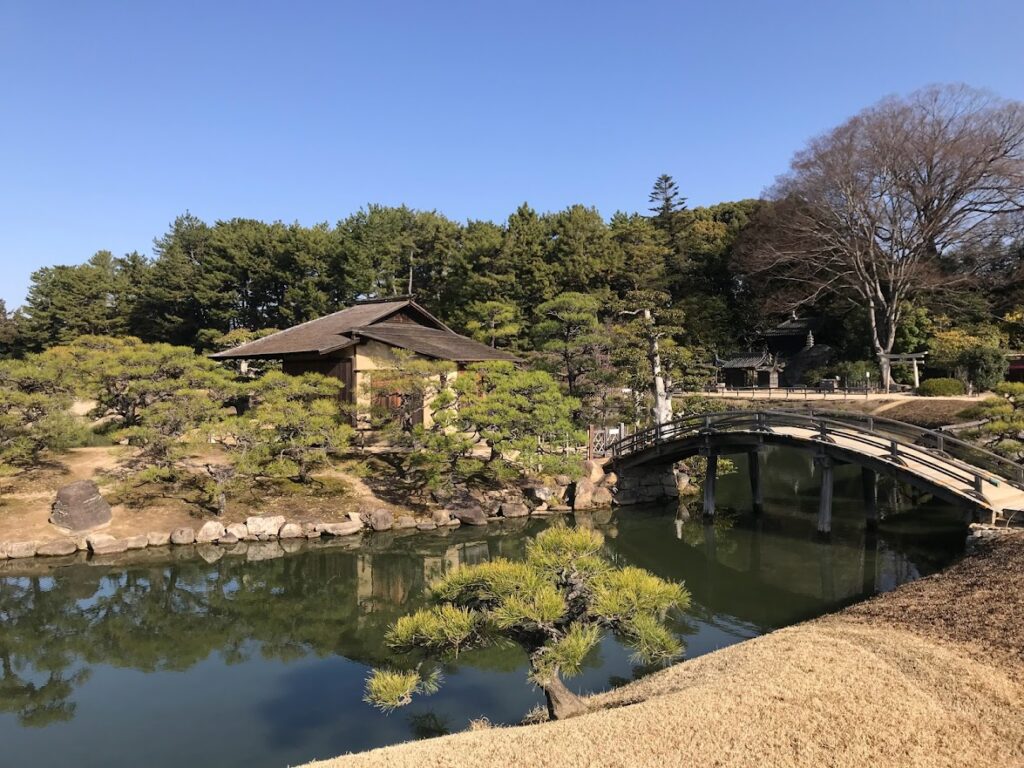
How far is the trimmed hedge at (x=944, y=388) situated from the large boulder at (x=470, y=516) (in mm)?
25401

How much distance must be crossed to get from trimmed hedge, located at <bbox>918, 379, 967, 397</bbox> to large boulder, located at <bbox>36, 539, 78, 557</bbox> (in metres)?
34.9

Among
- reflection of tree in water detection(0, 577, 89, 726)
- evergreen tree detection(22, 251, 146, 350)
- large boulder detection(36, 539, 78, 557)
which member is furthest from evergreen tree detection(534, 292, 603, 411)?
evergreen tree detection(22, 251, 146, 350)

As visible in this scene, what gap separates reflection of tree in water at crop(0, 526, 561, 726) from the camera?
9.94 metres

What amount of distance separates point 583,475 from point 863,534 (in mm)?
7521

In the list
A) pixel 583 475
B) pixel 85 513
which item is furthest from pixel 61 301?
pixel 583 475

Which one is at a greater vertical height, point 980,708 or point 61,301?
point 61,301

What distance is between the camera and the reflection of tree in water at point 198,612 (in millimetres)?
9938

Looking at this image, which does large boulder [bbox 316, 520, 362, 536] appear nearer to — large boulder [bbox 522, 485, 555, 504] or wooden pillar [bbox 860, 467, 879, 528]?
large boulder [bbox 522, 485, 555, 504]

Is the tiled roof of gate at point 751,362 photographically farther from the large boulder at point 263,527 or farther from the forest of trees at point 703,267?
the large boulder at point 263,527

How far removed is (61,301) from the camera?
128 ft

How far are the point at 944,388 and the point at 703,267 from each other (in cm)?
1896

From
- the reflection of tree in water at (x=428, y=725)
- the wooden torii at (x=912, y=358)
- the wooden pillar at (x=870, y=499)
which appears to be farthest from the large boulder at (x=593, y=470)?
the wooden torii at (x=912, y=358)

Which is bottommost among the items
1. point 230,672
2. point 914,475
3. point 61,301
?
point 230,672

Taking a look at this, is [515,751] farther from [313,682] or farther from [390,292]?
[390,292]
